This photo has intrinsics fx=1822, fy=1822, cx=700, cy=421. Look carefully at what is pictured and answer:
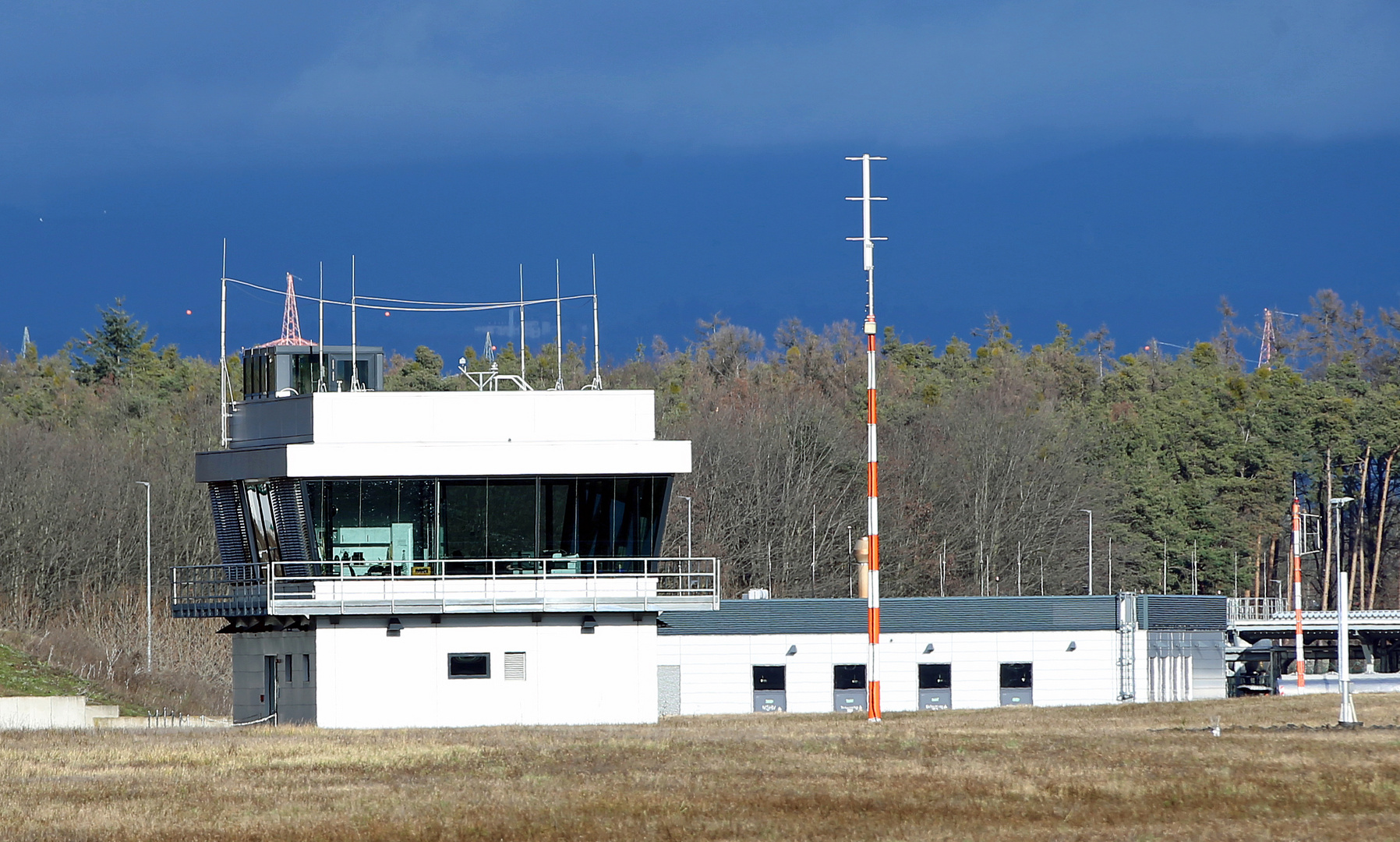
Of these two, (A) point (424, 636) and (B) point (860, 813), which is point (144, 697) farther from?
(B) point (860, 813)

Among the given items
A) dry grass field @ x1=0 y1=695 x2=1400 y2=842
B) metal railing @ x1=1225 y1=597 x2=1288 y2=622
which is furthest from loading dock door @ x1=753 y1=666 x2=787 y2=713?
metal railing @ x1=1225 y1=597 x2=1288 y2=622

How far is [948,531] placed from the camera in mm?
103188

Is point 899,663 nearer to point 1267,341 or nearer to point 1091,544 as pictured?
point 1091,544

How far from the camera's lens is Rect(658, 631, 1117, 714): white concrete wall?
55188mm

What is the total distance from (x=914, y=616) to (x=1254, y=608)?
5580 cm

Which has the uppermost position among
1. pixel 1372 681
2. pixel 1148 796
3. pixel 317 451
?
pixel 317 451

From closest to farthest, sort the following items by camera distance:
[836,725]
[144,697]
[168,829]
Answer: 1. [168,829]
2. [836,725]
3. [144,697]

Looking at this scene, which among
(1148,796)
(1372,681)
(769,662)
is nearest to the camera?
(1148,796)

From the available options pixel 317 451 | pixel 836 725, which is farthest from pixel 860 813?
pixel 317 451

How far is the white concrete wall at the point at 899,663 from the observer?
→ 55.2m

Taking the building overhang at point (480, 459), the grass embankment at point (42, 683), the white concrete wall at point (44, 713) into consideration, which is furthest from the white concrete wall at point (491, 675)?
the grass embankment at point (42, 683)

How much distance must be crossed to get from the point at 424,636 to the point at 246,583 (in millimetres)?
5823

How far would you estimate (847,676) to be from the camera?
55.5 metres

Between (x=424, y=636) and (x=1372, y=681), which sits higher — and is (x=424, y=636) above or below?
above
